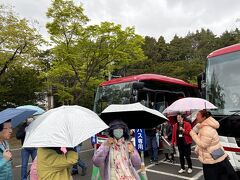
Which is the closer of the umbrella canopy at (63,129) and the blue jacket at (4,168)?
the umbrella canopy at (63,129)

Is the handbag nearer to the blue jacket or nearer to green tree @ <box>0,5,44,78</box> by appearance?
the blue jacket

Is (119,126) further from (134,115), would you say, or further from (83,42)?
(83,42)

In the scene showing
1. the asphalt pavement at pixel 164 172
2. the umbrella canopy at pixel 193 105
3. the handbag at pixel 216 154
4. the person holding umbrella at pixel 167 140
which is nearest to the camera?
the handbag at pixel 216 154

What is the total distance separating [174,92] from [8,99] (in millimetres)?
14433

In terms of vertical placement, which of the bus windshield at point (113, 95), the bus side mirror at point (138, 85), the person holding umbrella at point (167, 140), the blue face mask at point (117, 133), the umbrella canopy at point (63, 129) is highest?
the bus side mirror at point (138, 85)

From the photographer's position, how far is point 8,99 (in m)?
20.5

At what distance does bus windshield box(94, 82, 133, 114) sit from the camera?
9.67 meters

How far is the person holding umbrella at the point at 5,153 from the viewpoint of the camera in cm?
330

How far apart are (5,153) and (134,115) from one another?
1790 millimetres

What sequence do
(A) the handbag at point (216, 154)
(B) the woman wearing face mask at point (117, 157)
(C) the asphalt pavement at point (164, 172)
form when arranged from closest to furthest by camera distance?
(B) the woman wearing face mask at point (117, 157) < (A) the handbag at point (216, 154) < (C) the asphalt pavement at point (164, 172)

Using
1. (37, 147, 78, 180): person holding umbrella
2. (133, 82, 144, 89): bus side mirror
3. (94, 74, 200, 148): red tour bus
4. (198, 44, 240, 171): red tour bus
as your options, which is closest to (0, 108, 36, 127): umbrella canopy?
(37, 147, 78, 180): person holding umbrella

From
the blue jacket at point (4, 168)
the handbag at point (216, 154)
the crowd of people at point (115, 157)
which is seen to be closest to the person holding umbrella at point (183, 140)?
the crowd of people at point (115, 157)

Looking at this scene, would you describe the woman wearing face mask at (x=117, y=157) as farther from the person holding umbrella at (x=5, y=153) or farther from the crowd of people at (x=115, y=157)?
the person holding umbrella at (x=5, y=153)

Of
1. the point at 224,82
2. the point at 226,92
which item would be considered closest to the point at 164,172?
the point at 226,92
